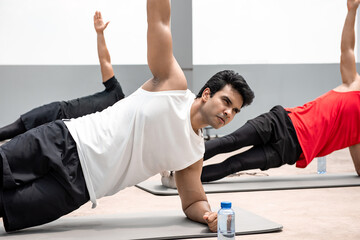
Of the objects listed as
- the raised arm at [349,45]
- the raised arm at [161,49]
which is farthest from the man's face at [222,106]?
the raised arm at [349,45]

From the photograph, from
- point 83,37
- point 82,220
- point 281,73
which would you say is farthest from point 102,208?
point 281,73

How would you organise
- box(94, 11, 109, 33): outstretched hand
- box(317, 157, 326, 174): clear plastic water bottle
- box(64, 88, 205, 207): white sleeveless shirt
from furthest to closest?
box(317, 157, 326, 174): clear plastic water bottle → box(94, 11, 109, 33): outstretched hand → box(64, 88, 205, 207): white sleeveless shirt

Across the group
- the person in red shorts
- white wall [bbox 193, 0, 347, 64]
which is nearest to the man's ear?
the person in red shorts

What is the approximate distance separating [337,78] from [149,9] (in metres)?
4.99

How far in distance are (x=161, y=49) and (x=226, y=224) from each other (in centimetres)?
79

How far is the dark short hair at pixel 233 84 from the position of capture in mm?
2285

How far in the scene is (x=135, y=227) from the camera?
2352mm

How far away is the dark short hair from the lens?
7.50 ft

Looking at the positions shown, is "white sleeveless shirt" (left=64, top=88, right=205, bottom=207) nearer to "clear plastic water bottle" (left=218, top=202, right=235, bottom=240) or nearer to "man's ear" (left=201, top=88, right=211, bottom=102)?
"man's ear" (left=201, top=88, right=211, bottom=102)

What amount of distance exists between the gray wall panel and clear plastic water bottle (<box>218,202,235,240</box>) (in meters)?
4.02

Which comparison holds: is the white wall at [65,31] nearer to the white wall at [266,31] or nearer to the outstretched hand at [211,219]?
the white wall at [266,31]

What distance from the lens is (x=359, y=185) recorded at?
3.61 meters

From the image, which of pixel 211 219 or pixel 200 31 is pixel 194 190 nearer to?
pixel 211 219

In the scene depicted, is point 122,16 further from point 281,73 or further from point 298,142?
point 298,142
